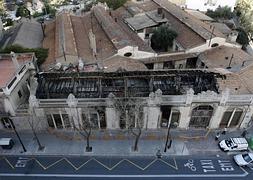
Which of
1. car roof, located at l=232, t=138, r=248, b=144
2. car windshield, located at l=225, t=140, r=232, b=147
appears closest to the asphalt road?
car windshield, located at l=225, t=140, r=232, b=147

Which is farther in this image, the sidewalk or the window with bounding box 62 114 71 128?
the window with bounding box 62 114 71 128

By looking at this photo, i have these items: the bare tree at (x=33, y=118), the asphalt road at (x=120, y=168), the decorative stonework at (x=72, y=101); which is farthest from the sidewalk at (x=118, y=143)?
the decorative stonework at (x=72, y=101)

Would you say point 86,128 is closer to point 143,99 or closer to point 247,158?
point 143,99

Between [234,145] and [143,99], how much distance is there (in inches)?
672

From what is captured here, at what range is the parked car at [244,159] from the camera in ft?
129

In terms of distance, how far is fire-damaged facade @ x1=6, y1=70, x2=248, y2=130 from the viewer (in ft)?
133

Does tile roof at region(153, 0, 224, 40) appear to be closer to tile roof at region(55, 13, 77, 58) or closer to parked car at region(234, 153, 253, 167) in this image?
parked car at region(234, 153, 253, 167)

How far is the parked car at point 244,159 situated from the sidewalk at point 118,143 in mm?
2981

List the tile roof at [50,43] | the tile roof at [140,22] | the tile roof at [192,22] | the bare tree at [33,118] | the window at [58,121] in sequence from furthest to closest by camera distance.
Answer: the tile roof at [140,22] < the tile roof at [192,22] < the tile roof at [50,43] < the window at [58,121] < the bare tree at [33,118]

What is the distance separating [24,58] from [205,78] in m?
35.0

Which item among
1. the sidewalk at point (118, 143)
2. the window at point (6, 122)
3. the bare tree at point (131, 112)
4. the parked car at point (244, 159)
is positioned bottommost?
the sidewalk at point (118, 143)

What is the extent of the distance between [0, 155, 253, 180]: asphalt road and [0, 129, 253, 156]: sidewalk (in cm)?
109

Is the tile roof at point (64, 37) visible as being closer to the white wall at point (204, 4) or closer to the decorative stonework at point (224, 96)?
the decorative stonework at point (224, 96)

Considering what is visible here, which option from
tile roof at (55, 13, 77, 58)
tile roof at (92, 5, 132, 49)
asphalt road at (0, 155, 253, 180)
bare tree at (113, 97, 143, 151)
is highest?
tile roof at (92, 5, 132, 49)
